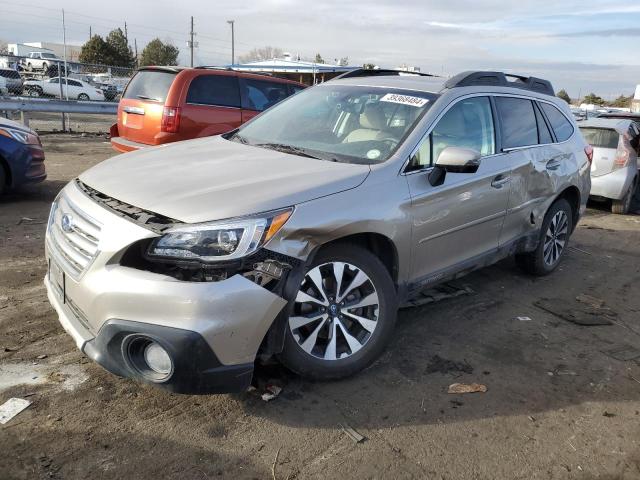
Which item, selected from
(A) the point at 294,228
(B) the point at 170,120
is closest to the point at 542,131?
(A) the point at 294,228

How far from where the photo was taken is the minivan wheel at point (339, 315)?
3.07m

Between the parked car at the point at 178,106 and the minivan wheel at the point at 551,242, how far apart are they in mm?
5177

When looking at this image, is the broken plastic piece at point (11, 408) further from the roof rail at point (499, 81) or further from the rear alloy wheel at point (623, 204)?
the rear alloy wheel at point (623, 204)

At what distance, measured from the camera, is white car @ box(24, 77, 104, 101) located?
904 inches

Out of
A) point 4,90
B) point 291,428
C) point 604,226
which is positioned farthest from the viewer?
point 4,90

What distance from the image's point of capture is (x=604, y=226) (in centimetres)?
836

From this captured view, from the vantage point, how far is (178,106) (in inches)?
324

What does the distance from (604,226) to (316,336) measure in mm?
6742

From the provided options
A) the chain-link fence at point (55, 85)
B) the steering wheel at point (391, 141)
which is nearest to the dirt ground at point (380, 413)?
the steering wheel at point (391, 141)

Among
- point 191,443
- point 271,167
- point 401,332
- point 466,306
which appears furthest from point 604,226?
point 191,443

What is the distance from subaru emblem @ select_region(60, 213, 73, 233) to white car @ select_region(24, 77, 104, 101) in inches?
818

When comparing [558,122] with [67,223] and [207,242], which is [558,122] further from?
[67,223]

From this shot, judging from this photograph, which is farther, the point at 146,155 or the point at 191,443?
the point at 146,155

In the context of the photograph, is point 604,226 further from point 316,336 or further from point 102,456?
point 102,456
